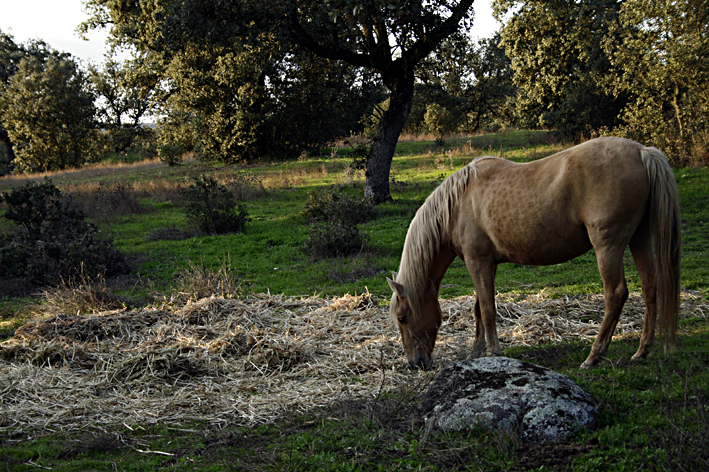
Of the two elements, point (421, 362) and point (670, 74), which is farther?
point (670, 74)

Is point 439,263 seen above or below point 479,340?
above

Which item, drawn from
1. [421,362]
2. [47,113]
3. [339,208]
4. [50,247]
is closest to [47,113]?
[47,113]

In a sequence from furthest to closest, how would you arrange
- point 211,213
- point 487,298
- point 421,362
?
1. point 211,213
2. point 421,362
3. point 487,298

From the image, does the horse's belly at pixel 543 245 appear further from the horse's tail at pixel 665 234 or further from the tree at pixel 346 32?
the tree at pixel 346 32

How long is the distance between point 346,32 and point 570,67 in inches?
514

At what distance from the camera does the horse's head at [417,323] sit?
16.1 feet

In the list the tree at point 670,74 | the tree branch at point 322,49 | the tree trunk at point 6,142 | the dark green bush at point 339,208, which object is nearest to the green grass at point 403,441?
the dark green bush at point 339,208

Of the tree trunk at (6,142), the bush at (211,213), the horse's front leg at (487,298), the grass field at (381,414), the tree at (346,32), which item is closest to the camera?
the grass field at (381,414)

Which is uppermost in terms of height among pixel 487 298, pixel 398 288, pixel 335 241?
pixel 398 288

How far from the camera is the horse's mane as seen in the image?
4.96 meters

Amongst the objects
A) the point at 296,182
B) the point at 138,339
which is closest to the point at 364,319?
the point at 138,339

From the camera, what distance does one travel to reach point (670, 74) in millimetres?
13477

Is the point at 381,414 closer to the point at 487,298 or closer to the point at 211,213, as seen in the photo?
the point at 487,298

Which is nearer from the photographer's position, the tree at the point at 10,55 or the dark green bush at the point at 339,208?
the dark green bush at the point at 339,208
